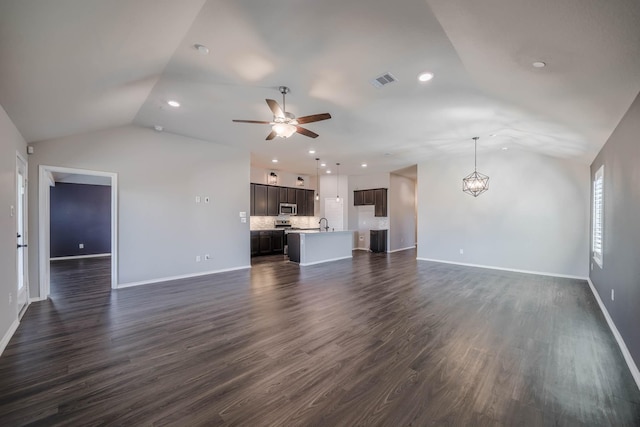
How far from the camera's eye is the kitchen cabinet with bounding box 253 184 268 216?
8820 millimetres

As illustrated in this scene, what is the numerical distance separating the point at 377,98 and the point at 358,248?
7393 mm

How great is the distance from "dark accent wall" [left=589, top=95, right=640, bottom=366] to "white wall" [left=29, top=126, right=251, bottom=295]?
20.7ft

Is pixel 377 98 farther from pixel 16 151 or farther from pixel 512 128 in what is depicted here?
pixel 16 151

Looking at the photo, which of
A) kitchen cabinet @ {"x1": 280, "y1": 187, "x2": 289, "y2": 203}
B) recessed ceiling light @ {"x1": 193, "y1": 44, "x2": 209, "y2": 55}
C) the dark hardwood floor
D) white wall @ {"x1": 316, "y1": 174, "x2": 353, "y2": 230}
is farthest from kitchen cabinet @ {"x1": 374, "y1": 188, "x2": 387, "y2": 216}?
recessed ceiling light @ {"x1": 193, "y1": 44, "x2": 209, "y2": 55}

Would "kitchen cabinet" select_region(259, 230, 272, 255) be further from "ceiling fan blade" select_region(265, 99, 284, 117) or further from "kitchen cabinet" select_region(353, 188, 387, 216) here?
"ceiling fan blade" select_region(265, 99, 284, 117)

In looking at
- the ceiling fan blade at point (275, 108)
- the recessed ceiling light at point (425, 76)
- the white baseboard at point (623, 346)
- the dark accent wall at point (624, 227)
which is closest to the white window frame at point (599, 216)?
the dark accent wall at point (624, 227)

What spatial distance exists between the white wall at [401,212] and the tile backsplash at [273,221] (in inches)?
118

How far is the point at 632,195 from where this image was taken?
2514 mm

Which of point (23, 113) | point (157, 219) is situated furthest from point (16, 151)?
point (157, 219)

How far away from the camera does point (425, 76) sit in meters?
3.01

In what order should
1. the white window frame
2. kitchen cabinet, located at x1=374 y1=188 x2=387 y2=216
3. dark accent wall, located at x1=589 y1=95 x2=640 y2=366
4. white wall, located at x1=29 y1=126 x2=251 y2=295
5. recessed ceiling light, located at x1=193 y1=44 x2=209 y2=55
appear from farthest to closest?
1. kitchen cabinet, located at x1=374 y1=188 x2=387 y2=216
2. white wall, located at x1=29 y1=126 x2=251 y2=295
3. the white window frame
4. recessed ceiling light, located at x1=193 y1=44 x2=209 y2=55
5. dark accent wall, located at x1=589 y1=95 x2=640 y2=366

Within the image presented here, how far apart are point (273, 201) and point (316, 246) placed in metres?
2.77

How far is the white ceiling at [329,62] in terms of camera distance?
1824 millimetres

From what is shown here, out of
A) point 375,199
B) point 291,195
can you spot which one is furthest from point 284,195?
point 375,199
